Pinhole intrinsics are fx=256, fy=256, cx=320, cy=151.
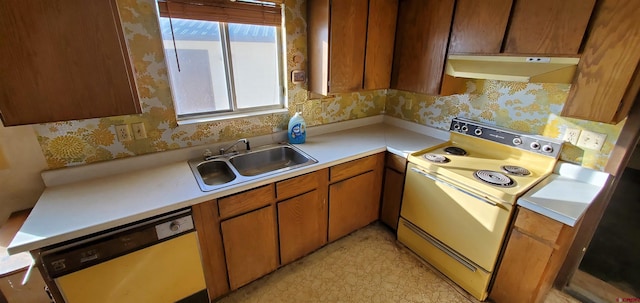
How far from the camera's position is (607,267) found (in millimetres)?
2033

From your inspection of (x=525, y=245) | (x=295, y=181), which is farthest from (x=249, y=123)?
(x=525, y=245)

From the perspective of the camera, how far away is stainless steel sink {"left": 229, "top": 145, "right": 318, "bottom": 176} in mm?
1956

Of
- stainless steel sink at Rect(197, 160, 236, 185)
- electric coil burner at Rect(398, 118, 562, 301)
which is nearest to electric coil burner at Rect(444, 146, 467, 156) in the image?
electric coil burner at Rect(398, 118, 562, 301)

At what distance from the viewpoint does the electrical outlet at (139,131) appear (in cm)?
163

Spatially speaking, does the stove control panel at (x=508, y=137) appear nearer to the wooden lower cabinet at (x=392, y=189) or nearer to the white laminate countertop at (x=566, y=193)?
the white laminate countertop at (x=566, y=193)

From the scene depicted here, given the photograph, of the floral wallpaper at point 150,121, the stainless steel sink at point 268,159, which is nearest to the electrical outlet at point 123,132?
the floral wallpaper at point 150,121

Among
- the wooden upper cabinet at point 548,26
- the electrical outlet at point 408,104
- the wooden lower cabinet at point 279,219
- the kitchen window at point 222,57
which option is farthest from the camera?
the electrical outlet at point 408,104

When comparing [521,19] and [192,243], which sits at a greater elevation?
[521,19]

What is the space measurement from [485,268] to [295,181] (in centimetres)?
136

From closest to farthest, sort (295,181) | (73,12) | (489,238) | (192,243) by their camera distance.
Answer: (73,12), (192,243), (489,238), (295,181)

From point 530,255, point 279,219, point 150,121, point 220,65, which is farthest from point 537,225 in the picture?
point 150,121

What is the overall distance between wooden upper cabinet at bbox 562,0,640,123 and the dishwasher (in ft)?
7.05

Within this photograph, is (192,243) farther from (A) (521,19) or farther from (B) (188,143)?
(A) (521,19)

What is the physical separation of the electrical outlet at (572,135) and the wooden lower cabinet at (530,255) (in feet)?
1.86
